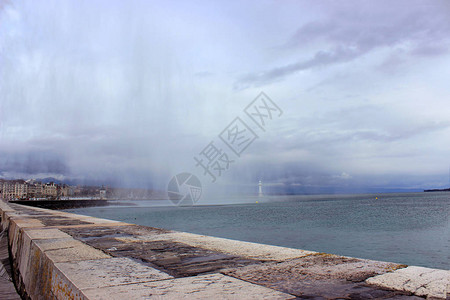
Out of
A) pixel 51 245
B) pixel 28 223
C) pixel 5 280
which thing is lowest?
pixel 5 280

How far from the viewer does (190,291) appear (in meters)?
2.66

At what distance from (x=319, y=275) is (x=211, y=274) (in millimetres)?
1050

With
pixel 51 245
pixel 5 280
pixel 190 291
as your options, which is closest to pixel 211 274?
pixel 190 291

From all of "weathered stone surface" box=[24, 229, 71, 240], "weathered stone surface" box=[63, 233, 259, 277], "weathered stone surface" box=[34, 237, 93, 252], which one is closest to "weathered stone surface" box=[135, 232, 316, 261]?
"weathered stone surface" box=[63, 233, 259, 277]

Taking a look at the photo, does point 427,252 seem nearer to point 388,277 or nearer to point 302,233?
point 302,233

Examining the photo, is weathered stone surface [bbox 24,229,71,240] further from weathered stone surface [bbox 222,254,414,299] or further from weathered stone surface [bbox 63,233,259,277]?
weathered stone surface [bbox 222,254,414,299]

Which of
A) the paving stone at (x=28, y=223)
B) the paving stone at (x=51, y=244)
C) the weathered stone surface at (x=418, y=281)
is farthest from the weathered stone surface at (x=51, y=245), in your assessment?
the weathered stone surface at (x=418, y=281)

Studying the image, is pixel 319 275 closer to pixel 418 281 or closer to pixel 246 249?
pixel 418 281

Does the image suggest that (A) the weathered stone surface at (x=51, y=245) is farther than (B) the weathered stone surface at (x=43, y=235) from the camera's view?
No

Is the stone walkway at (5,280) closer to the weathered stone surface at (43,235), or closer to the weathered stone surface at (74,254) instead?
the weathered stone surface at (43,235)

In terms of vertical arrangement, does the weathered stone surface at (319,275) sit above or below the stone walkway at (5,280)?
above

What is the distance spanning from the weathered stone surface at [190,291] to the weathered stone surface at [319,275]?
7.8 inches

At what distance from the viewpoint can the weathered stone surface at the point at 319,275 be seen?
2684 mm

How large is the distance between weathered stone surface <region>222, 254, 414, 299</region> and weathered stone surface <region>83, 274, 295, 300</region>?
20cm
